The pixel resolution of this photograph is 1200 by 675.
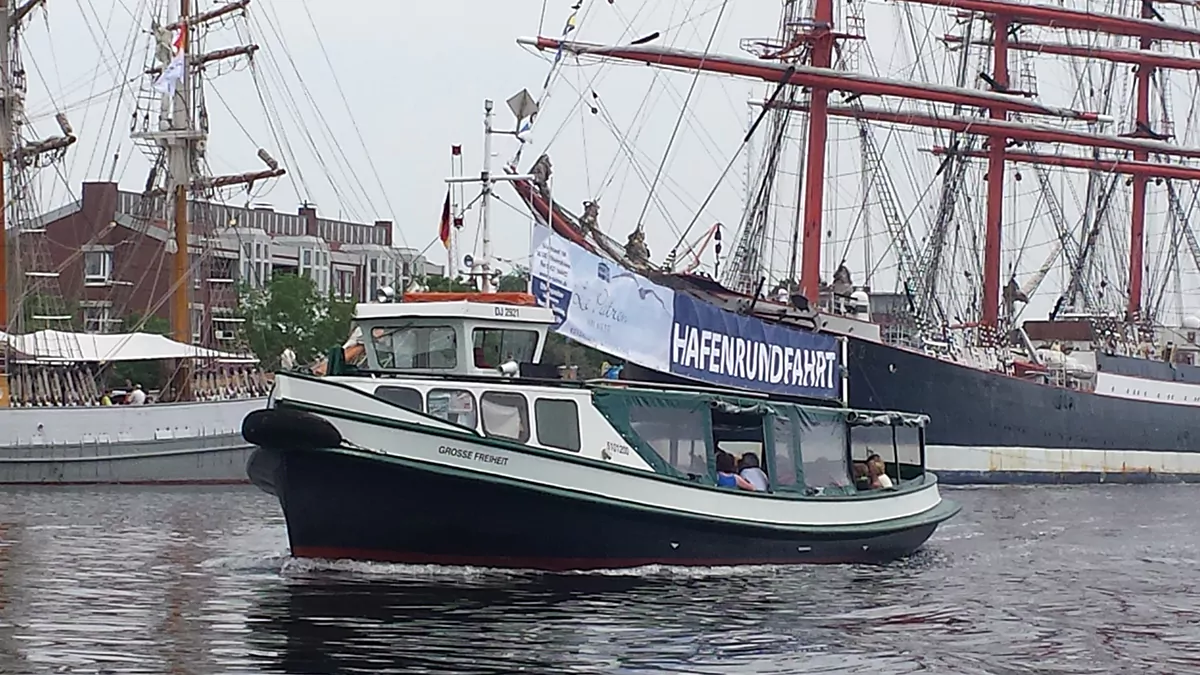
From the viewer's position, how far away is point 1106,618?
26.3m

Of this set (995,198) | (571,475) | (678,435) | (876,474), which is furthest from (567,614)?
(995,198)

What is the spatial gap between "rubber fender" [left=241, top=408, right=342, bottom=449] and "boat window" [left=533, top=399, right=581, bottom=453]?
2834 millimetres

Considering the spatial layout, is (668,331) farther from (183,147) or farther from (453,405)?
(183,147)

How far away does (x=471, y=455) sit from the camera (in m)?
25.4

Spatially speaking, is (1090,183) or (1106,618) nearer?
(1106,618)

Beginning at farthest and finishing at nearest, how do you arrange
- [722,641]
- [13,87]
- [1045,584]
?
[13,87], [1045,584], [722,641]

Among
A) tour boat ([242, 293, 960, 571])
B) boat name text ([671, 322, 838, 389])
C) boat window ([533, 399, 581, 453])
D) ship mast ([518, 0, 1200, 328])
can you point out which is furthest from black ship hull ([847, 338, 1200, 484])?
boat window ([533, 399, 581, 453])

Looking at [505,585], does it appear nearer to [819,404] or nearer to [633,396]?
[633,396]

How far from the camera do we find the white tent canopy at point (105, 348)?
5644cm

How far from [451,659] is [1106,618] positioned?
32.8 feet

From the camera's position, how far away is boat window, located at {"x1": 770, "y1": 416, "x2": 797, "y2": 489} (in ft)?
97.2

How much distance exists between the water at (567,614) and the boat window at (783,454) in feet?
4.55

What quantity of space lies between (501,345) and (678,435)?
279cm

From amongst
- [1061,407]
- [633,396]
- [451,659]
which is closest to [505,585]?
[633,396]
